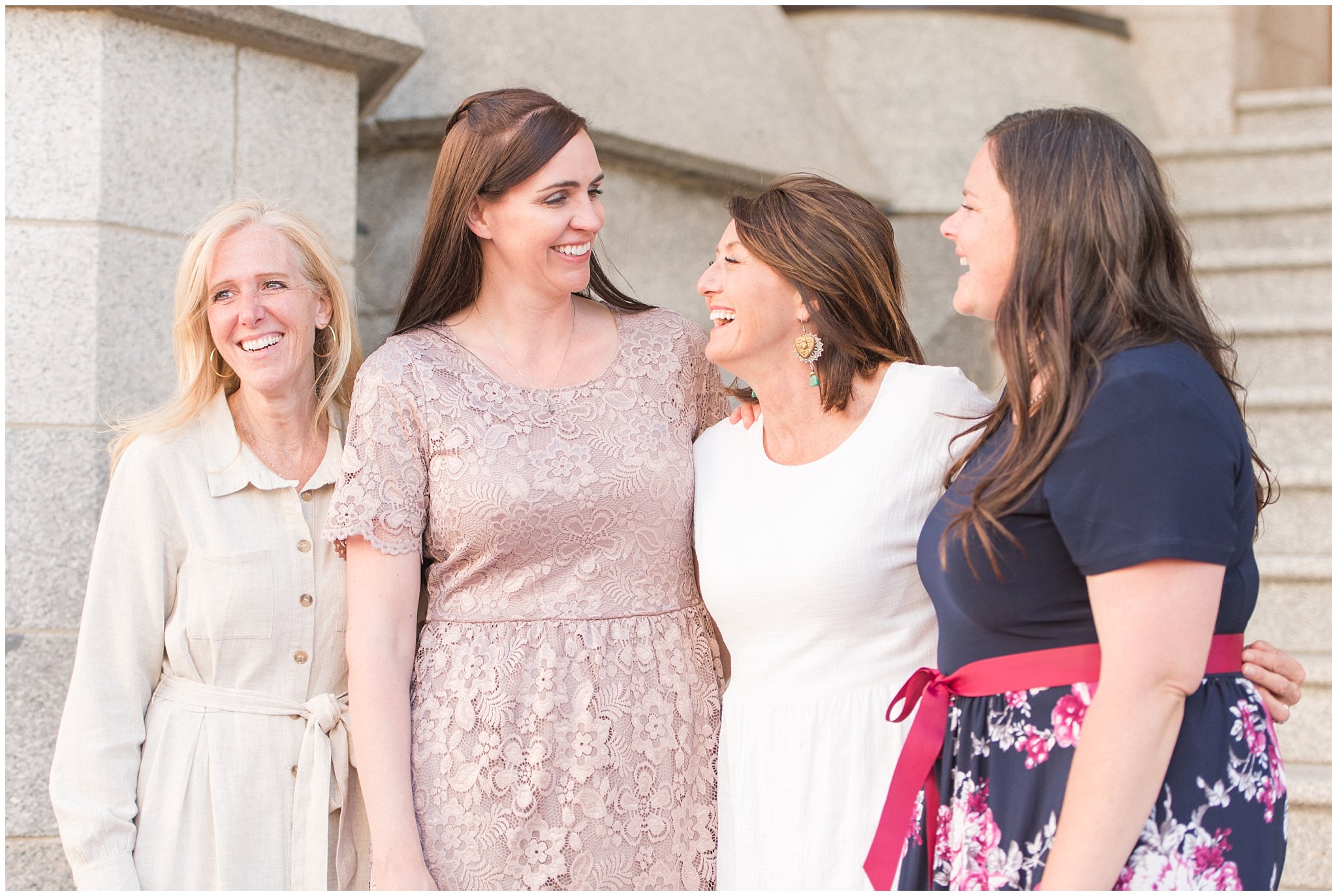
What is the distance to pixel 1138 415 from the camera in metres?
1.45

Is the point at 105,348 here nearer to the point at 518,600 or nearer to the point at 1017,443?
the point at 518,600

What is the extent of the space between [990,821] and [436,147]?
9.42 ft

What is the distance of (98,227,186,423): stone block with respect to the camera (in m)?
2.88

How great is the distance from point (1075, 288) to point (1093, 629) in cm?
46

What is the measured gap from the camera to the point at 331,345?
8.21 feet

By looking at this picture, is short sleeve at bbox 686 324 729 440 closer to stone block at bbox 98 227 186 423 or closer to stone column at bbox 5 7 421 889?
stone column at bbox 5 7 421 889

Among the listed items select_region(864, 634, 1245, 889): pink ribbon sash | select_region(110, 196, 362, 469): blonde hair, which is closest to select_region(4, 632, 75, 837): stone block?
select_region(110, 196, 362, 469): blonde hair

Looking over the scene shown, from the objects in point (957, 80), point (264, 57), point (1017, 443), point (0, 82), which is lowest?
point (1017, 443)

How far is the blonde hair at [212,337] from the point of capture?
2.35 metres

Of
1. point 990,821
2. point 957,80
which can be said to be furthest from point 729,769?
point 957,80

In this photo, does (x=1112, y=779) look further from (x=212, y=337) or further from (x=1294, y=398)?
(x=1294, y=398)

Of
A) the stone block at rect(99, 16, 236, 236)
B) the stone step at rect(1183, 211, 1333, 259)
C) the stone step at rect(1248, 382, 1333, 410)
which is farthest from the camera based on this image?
the stone step at rect(1183, 211, 1333, 259)

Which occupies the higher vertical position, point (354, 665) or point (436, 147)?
point (436, 147)

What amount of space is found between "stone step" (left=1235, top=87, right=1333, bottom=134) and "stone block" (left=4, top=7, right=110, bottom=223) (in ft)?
17.2
